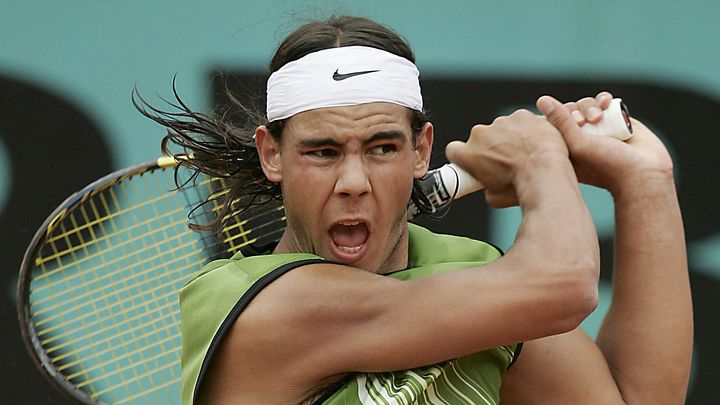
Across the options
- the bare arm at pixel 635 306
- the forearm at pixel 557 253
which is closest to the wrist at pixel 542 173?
the forearm at pixel 557 253

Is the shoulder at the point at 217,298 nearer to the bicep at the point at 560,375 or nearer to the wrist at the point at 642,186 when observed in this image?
the bicep at the point at 560,375

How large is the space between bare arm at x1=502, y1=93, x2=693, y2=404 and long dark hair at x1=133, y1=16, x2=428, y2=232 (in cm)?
50

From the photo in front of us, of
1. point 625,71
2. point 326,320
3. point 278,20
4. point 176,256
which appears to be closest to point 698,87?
point 625,71

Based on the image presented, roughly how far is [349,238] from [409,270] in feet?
0.64

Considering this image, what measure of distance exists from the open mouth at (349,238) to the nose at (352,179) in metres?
0.11

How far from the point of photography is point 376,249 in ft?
9.28

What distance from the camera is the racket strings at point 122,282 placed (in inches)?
173

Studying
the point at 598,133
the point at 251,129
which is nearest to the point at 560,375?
the point at 598,133

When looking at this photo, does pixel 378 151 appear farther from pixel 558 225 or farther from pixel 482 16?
pixel 482 16

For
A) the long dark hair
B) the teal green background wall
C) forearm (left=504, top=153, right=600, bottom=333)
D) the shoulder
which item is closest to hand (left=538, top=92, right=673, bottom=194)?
forearm (left=504, top=153, right=600, bottom=333)

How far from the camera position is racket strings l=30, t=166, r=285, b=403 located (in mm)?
4406

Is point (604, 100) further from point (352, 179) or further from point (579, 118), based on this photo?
point (352, 179)

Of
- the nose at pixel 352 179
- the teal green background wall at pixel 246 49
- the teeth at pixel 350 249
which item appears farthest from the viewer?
the teal green background wall at pixel 246 49

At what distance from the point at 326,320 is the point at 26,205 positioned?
8.38 ft
